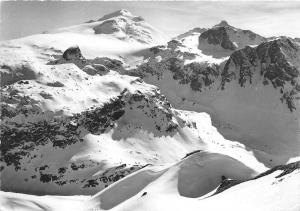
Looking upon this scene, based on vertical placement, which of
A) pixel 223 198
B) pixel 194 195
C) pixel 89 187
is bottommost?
pixel 89 187

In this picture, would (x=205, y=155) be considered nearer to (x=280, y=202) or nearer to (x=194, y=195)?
(x=194, y=195)

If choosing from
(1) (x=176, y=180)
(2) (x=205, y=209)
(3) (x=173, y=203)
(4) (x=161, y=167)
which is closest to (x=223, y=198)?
(2) (x=205, y=209)

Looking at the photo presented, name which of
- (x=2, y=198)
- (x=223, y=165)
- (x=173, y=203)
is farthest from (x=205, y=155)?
(x=2, y=198)

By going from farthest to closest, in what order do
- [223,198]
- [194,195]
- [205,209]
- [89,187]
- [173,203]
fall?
[89,187], [194,195], [173,203], [223,198], [205,209]

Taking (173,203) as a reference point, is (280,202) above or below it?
above

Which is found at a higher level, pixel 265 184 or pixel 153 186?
pixel 265 184

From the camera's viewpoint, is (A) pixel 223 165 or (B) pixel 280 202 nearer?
(B) pixel 280 202

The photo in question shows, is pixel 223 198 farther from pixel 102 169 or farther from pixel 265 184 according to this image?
pixel 102 169

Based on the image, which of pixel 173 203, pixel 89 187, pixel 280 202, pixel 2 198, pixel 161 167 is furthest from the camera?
pixel 89 187

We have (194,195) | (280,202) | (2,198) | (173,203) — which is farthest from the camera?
(2,198)
